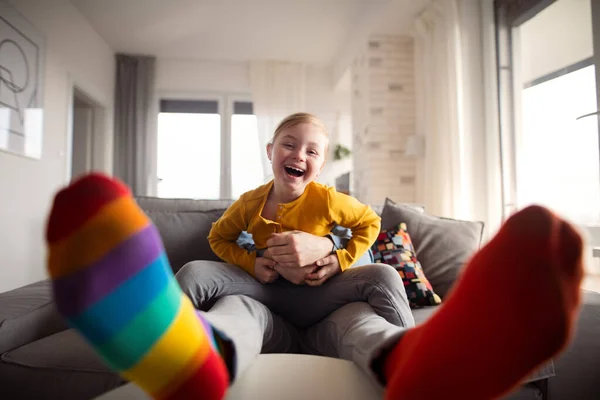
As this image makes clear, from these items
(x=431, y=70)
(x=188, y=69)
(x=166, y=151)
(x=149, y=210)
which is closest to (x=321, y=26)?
(x=431, y=70)

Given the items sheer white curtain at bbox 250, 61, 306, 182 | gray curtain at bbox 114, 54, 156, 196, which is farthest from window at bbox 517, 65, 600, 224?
gray curtain at bbox 114, 54, 156, 196

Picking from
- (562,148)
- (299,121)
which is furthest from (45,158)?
(562,148)

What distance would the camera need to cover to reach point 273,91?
17.3ft

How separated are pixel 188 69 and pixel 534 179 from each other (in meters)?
4.32

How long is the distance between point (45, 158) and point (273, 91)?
2.85 meters

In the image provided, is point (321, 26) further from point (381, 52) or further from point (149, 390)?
point (149, 390)

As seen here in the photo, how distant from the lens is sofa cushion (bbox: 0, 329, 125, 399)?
942 millimetres

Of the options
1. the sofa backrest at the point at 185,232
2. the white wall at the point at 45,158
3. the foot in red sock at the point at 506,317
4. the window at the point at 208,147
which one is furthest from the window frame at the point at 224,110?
the foot in red sock at the point at 506,317

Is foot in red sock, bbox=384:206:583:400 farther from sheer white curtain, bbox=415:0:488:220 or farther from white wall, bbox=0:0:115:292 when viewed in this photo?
sheer white curtain, bbox=415:0:488:220

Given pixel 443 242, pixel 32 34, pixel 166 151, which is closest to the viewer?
pixel 443 242

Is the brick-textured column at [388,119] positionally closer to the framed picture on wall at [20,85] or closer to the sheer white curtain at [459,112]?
the sheer white curtain at [459,112]

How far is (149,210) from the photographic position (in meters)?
1.68

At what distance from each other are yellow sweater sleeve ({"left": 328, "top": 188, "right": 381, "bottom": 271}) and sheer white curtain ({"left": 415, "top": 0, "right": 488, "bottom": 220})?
6.75 feet

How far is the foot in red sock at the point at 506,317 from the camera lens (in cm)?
42
